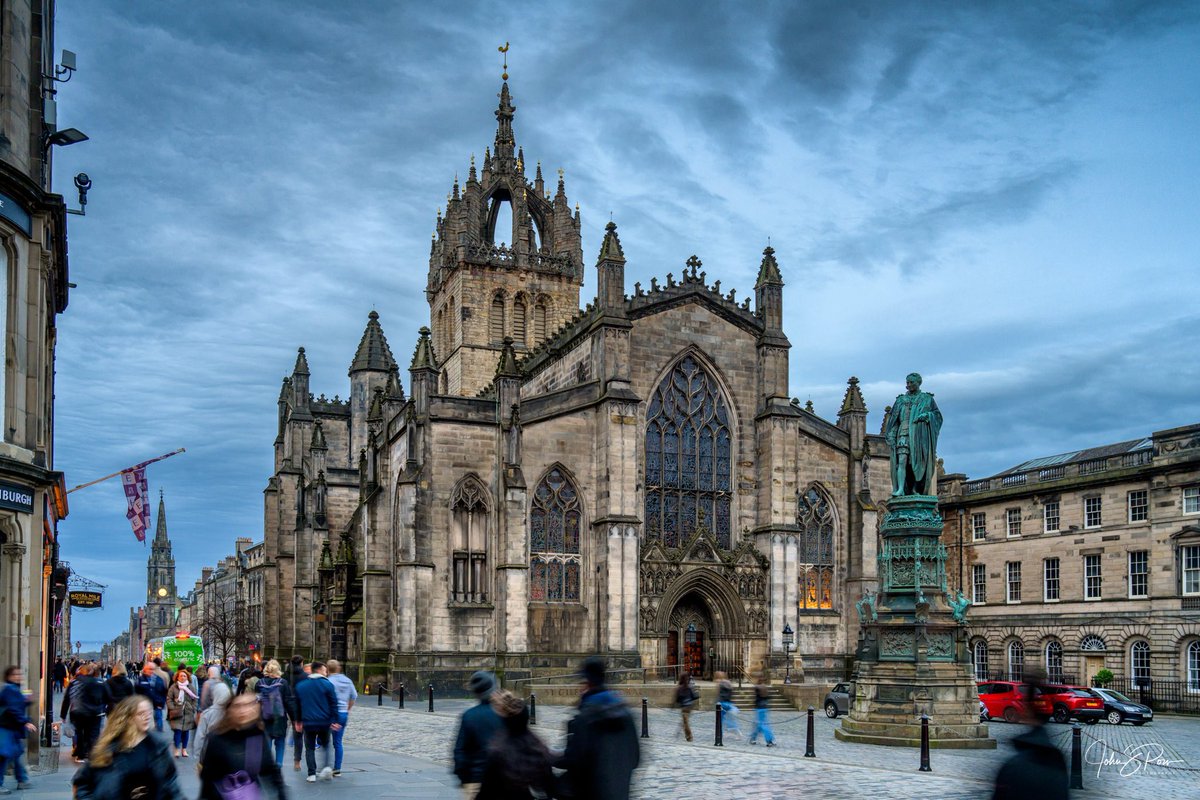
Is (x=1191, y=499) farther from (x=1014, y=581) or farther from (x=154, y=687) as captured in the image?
(x=154, y=687)

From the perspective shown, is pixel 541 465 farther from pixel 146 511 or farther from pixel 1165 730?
pixel 1165 730

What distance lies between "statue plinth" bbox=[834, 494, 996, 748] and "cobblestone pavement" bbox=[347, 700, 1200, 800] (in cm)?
63

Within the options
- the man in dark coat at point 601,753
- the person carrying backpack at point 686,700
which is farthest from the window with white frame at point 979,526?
the man in dark coat at point 601,753

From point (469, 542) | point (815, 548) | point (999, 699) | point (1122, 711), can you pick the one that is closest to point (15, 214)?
point (469, 542)

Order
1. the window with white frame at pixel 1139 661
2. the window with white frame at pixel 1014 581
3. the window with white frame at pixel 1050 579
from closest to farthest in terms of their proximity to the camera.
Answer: the window with white frame at pixel 1139 661 < the window with white frame at pixel 1050 579 < the window with white frame at pixel 1014 581

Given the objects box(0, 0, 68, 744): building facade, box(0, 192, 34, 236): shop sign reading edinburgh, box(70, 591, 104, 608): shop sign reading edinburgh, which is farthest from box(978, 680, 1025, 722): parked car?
box(70, 591, 104, 608): shop sign reading edinburgh

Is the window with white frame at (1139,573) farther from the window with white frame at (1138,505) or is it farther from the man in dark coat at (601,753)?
the man in dark coat at (601,753)

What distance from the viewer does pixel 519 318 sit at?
59844mm

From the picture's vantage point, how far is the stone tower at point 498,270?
58312 millimetres

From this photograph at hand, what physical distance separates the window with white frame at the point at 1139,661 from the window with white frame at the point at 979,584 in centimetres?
807

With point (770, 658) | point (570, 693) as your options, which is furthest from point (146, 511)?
point (770, 658)

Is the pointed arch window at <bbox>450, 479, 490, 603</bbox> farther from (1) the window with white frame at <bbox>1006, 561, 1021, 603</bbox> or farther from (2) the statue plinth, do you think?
(1) the window with white frame at <bbox>1006, 561, 1021, 603</bbox>

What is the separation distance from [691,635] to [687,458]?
6062 millimetres

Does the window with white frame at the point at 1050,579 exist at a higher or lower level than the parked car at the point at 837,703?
higher
